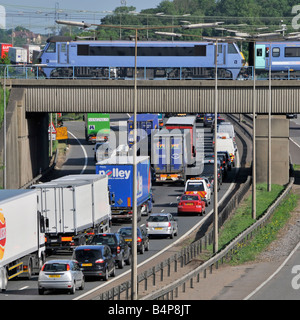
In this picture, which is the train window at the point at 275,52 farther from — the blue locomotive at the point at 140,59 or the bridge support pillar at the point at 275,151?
the bridge support pillar at the point at 275,151

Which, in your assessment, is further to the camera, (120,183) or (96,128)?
(96,128)

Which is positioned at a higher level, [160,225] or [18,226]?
[18,226]

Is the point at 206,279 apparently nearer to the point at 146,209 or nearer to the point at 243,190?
the point at 146,209

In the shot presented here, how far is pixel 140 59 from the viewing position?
85188 millimetres

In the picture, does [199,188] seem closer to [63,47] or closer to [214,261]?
[63,47]

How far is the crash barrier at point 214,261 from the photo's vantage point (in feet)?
117

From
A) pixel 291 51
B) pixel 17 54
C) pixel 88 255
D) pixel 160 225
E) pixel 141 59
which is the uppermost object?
pixel 17 54

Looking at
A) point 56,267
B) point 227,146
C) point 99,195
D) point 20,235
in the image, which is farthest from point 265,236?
point 227,146

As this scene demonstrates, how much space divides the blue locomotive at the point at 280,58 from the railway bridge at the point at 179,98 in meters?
10.3

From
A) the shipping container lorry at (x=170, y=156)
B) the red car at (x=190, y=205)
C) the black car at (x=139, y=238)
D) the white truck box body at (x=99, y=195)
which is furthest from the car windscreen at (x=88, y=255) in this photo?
the shipping container lorry at (x=170, y=156)

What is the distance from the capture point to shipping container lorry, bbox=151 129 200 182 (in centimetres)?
7794

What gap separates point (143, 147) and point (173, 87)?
18.6ft

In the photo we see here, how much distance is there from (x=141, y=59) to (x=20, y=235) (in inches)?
1781
